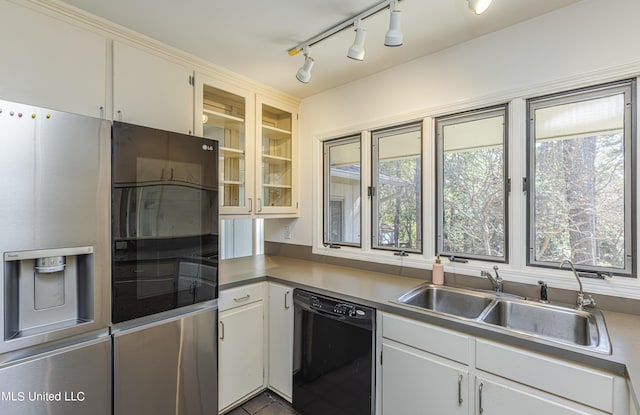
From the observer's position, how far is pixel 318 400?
6.24ft

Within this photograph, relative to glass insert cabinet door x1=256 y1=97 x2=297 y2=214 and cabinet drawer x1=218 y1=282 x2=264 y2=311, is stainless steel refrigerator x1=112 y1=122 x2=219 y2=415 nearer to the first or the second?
cabinet drawer x1=218 y1=282 x2=264 y2=311

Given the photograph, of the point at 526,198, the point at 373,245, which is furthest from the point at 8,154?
the point at 526,198

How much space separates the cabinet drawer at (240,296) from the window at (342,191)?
0.84 meters

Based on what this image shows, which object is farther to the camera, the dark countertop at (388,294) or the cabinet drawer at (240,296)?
the cabinet drawer at (240,296)

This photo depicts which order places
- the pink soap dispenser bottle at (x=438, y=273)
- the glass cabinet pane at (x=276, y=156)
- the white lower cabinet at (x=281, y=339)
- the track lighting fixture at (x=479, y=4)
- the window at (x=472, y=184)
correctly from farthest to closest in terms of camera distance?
1. the glass cabinet pane at (x=276, y=156)
2. the white lower cabinet at (x=281, y=339)
3. the pink soap dispenser bottle at (x=438, y=273)
4. the window at (x=472, y=184)
5. the track lighting fixture at (x=479, y=4)

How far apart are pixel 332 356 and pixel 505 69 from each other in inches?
82.0

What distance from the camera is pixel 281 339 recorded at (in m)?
2.13

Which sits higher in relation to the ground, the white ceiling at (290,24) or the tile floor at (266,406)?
the white ceiling at (290,24)

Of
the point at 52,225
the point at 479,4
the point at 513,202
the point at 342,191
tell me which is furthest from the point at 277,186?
the point at 479,4

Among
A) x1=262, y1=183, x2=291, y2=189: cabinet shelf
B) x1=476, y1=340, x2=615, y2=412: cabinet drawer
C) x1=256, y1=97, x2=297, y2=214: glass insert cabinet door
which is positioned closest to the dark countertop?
x1=476, y1=340, x2=615, y2=412: cabinet drawer

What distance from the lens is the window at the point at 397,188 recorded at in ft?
7.34

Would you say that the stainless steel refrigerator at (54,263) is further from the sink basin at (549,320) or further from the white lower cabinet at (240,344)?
the sink basin at (549,320)

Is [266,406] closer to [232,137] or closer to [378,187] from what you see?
[378,187]

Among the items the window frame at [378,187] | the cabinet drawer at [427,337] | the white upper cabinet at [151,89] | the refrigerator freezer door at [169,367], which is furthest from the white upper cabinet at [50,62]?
the cabinet drawer at [427,337]
